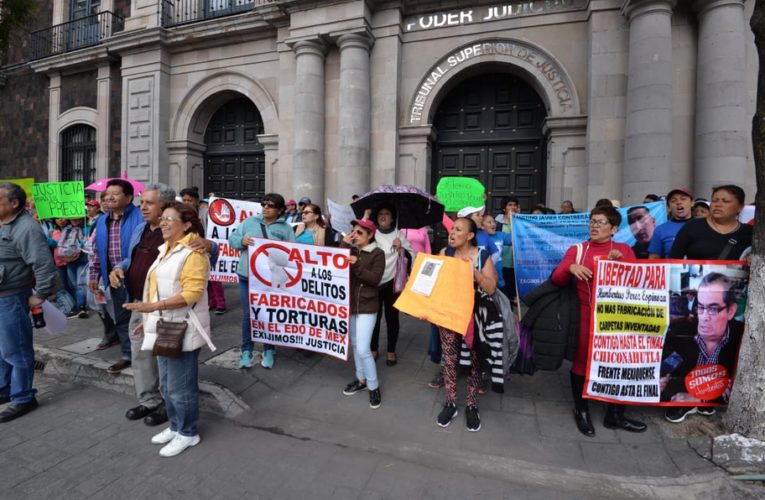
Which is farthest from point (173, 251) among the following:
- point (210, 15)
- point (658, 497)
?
point (210, 15)

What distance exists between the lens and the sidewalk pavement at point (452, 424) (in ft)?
9.28

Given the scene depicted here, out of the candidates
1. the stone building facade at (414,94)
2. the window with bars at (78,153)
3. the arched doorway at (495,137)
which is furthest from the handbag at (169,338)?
the window with bars at (78,153)

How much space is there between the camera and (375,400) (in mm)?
3787

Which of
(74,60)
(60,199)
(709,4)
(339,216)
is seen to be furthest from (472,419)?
(74,60)

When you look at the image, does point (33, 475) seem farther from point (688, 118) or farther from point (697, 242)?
point (688, 118)

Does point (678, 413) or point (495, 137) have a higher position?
point (495, 137)

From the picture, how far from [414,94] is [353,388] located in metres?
7.88

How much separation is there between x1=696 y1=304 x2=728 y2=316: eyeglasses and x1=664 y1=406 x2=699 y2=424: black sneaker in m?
0.86

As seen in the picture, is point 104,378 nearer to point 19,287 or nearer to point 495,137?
point 19,287

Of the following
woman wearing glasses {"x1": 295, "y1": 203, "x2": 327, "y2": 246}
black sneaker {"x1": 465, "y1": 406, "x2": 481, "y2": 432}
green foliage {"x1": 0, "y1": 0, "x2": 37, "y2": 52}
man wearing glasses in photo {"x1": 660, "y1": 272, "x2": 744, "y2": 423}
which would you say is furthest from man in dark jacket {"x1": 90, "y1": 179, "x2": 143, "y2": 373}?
green foliage {"x1": 0, "y1": 0, "x2": 37, "y2": 52}

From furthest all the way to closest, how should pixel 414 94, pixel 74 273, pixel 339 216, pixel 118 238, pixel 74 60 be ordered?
1. pixel 74 60
2. pixel 414 94
3. pixel 74 273
4. pixel 339 216
5. pixel 118 238

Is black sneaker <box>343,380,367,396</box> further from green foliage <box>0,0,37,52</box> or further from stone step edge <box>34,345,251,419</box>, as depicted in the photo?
green foliage <box>0,0,37,52</box>

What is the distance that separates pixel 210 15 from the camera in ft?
40.6

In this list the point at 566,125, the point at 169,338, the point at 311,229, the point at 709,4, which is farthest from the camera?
the point at 566,125
